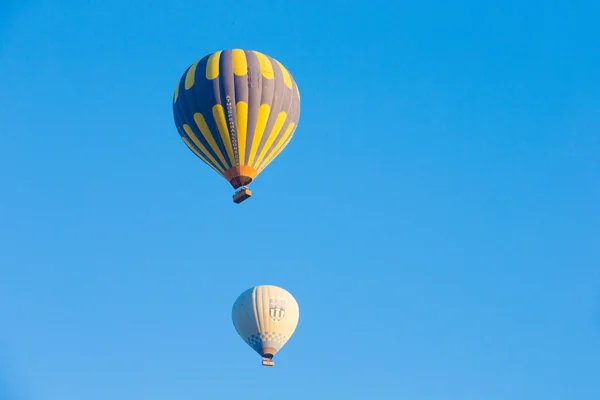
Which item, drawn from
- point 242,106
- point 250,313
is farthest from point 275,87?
point 250,313

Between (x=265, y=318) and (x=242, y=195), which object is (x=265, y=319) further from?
(x=242, y=195)

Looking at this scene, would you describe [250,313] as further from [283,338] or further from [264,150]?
[264,150]

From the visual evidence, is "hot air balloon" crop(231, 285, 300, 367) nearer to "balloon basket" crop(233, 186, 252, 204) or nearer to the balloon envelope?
the balloon envelope

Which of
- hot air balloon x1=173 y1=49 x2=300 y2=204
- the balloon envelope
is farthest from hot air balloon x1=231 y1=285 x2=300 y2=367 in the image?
hot air balloon x1=173 y1=49 x2=300 y2=204

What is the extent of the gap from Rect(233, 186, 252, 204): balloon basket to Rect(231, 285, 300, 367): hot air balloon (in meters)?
9.52

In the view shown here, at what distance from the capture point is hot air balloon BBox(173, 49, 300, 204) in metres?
45.6

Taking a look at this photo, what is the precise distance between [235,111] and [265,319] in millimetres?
12106

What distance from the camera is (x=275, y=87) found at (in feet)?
152

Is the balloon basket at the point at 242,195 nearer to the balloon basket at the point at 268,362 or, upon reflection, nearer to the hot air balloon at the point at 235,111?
the hot air balloon at the point at 235,111

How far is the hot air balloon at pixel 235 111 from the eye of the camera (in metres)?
45.6

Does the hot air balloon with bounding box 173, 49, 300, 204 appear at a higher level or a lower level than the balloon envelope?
higher

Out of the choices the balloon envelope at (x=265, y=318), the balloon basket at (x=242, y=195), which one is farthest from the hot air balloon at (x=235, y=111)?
the balloon envelope at (x=265, y=318)

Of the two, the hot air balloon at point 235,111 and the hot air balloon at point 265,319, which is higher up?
the hot air balloon at point 235,111

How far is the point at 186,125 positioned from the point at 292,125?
13.2ft
